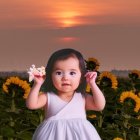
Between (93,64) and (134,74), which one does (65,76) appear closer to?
(93,64)

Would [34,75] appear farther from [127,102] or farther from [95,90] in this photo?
[127,102]

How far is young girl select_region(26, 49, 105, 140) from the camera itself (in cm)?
616

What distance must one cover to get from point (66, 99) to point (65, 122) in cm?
26

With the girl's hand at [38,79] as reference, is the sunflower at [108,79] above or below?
above

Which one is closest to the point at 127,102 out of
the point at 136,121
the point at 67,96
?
the point at 136,121

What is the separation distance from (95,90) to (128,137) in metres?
4.35

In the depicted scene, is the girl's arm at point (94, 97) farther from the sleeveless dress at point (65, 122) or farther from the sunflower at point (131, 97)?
the sunflower at point (131, 97)

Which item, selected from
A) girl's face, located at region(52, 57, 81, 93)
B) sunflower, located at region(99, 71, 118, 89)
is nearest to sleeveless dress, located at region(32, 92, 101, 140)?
girl's face, located at region(52, 57, 81, 93)

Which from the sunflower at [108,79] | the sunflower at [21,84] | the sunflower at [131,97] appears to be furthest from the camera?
the sunflower at [108,79]

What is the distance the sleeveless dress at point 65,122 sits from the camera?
20.2 feet

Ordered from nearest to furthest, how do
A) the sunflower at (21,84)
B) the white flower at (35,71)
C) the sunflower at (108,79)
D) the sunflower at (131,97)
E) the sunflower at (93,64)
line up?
the white flower at (35,71), the sunflower at (21,84), the sunflower at (131,97), the sunflower at (108,79), the sunflower at (93,64)

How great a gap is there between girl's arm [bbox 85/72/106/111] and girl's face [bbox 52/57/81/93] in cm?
12

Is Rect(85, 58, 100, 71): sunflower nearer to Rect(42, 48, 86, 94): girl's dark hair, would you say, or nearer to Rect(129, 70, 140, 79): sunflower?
Rect(129, 70, 140, 79): sunflower

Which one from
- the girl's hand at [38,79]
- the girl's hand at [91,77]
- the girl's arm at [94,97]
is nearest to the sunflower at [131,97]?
the girl's arm at [94,97]
